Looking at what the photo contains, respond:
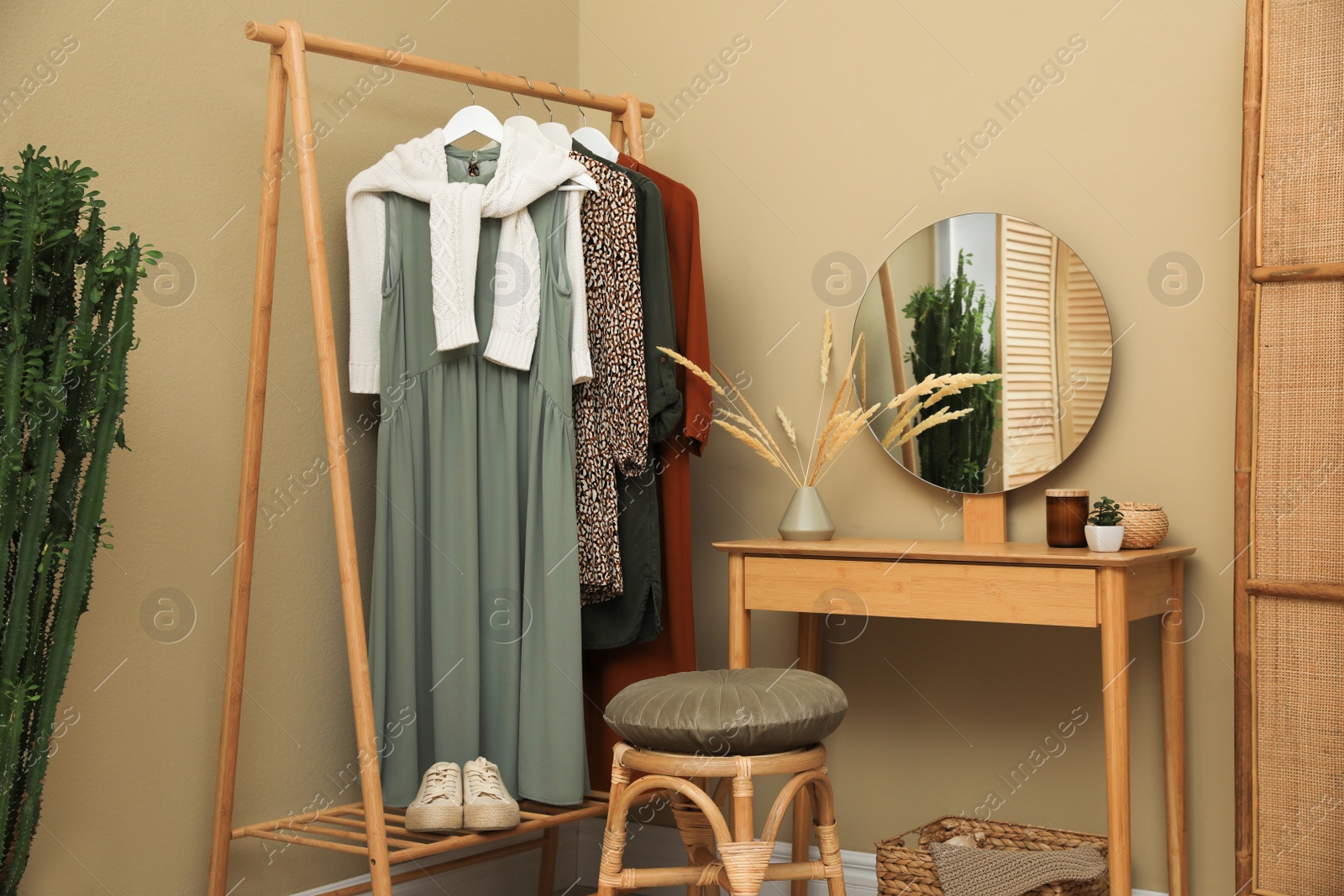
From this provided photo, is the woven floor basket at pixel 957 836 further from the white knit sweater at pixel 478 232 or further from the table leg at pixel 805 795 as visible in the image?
the white knit sweater at pixel 478 232

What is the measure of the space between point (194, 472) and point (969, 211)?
1723mm

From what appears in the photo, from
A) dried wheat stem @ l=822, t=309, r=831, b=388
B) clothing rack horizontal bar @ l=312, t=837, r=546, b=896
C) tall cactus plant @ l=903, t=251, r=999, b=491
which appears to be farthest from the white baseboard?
dried wheat stem @ l=822, t=309, r=831, b=388

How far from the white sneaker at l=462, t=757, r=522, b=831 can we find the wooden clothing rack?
0.03 metres

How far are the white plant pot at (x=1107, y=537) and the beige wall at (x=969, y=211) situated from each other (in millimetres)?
298

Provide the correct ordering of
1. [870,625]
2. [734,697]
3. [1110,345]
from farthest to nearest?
1. [870,625]
2. [1110,345]
3. [734,697]

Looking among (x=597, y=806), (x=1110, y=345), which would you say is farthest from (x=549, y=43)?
(x=597, y=806)

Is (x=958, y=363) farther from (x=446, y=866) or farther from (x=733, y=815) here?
(x=446, y=866)

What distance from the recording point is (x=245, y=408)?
7.28 ft

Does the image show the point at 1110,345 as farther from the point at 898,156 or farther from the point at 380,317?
the point at 380,317

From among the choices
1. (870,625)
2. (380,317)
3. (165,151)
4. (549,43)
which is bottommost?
(870,625)

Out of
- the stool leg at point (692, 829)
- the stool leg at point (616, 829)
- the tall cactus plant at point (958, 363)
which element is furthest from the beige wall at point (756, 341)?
the stool leg at point (616, 829)

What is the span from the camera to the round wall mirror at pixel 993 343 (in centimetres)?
240

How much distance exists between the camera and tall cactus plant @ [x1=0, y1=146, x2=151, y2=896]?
154 cm

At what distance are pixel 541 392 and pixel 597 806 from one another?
0.83 metres
